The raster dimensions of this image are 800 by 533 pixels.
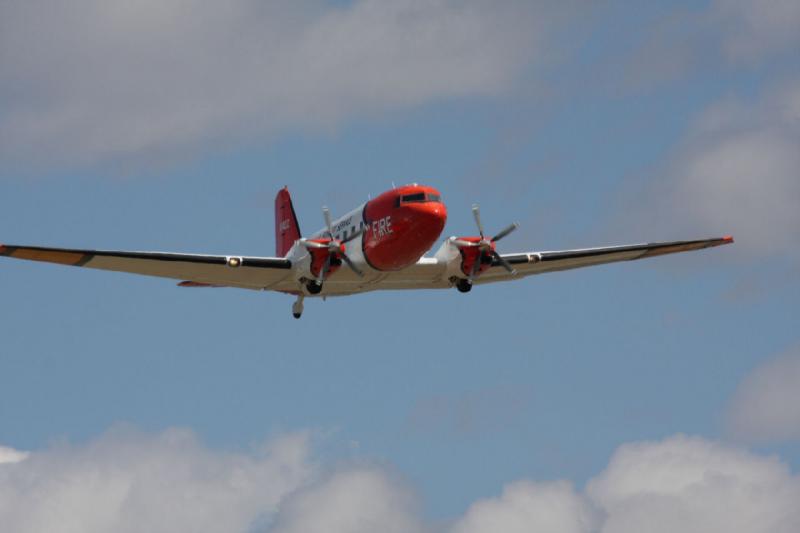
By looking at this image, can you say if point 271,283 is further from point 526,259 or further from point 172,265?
point 526,259

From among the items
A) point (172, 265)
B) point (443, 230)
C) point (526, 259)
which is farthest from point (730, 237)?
point (172, 265)

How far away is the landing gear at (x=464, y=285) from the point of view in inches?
2167

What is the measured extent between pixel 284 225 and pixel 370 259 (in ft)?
45.7

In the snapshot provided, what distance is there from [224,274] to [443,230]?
31.2ft

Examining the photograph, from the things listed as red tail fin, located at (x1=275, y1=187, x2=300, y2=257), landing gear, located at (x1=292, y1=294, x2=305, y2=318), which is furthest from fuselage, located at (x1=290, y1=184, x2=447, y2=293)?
red tail fin, located at (x1=275, y1=187, x2=300, y2=257)

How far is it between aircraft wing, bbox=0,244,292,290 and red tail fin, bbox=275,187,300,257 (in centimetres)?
858

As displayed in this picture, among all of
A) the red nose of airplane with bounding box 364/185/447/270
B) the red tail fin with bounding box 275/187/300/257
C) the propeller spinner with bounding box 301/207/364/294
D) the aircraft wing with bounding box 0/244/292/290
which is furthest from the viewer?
the red tail fin with bounding box 275/187/300/257

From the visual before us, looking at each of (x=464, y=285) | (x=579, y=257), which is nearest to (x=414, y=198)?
(x=464, y=285)

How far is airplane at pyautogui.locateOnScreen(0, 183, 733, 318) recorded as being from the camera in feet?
162

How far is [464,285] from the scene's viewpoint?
55094 millimetres

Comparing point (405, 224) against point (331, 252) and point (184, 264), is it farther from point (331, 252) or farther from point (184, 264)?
point (184, 264)

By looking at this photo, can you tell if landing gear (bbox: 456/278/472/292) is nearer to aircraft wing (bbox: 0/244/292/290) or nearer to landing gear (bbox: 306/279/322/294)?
landing gear (bbox: 306/279/322/294)

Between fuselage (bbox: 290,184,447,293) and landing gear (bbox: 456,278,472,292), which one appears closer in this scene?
fuselage (bbox: 290,184,447,293)

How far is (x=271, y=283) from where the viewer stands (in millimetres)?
54344
